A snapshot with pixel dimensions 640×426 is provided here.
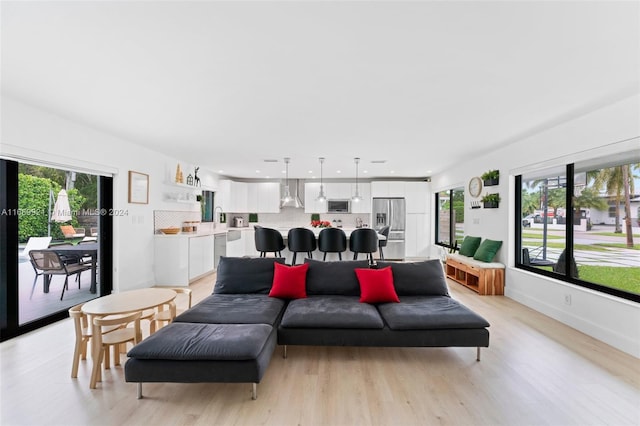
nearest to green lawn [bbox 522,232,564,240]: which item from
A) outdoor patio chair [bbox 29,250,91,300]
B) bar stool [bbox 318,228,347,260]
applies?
bar stool [bbox 318,228,347,260]

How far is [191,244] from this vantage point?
215 inches

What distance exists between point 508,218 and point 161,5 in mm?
5090

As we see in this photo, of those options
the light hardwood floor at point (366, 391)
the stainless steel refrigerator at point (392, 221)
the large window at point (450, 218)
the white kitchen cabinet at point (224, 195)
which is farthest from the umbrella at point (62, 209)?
the large window at point (450, 218)

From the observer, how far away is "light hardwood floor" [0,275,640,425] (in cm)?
189

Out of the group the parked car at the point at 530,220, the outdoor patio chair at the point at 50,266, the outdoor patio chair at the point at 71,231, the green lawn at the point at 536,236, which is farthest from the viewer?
the parked car at the point at 530,220

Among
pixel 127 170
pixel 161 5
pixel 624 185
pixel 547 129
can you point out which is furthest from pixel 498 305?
pixel 127 170

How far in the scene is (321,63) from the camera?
2.21m

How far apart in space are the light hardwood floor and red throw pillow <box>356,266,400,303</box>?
49cm

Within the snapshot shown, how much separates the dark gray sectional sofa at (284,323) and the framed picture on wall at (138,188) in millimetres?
2405

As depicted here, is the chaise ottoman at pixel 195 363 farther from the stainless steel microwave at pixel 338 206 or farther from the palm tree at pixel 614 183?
the stainless steel microwave at pixel 338 206

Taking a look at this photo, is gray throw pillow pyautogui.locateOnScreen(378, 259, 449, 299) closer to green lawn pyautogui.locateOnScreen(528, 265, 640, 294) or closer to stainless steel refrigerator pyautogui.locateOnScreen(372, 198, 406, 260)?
green lawn pyautogui.locateOnScreen(528, 265, 640, 294)

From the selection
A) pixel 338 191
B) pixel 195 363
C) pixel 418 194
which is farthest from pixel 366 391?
pixel 418 194

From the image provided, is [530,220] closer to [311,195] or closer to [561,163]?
[561,163]

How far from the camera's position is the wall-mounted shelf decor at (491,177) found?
4961 mm
